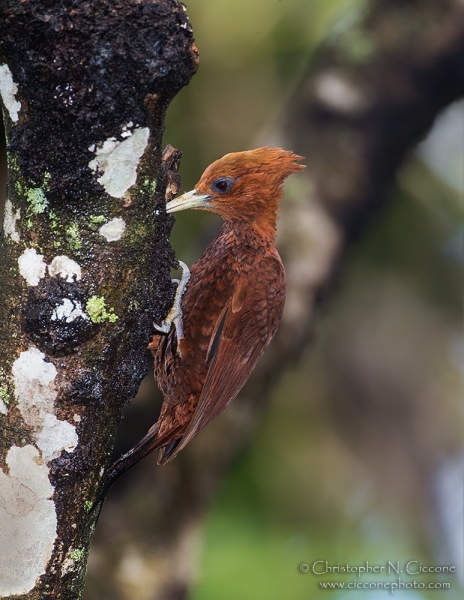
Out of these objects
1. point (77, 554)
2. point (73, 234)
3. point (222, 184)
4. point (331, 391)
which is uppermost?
point (331, 391)

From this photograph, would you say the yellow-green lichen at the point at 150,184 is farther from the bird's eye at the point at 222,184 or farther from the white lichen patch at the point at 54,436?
the bird's eye at the point at 222,184

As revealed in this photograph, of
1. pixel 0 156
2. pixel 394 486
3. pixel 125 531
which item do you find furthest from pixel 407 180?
pixel 125 531

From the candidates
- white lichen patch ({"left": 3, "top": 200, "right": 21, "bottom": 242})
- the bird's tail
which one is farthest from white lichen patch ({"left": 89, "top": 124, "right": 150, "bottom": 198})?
the bird's tail

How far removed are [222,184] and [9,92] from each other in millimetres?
1078

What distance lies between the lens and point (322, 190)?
331 centimetres

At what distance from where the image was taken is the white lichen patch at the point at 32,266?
1604 mm

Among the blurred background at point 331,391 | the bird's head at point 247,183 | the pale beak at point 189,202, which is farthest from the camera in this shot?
the blurred background at point 331,391

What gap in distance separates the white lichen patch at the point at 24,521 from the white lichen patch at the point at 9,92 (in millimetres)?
788

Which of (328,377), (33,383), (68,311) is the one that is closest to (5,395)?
(33,383)

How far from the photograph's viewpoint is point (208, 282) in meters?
2.39

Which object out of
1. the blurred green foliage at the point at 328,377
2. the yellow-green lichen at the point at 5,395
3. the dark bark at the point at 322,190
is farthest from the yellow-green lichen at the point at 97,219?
the blurred green foliage at the point at 328,377

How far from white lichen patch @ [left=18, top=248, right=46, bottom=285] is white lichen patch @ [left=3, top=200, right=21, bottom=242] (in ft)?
0.17

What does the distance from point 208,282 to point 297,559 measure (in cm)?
273

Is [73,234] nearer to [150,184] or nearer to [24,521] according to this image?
[150,184]
